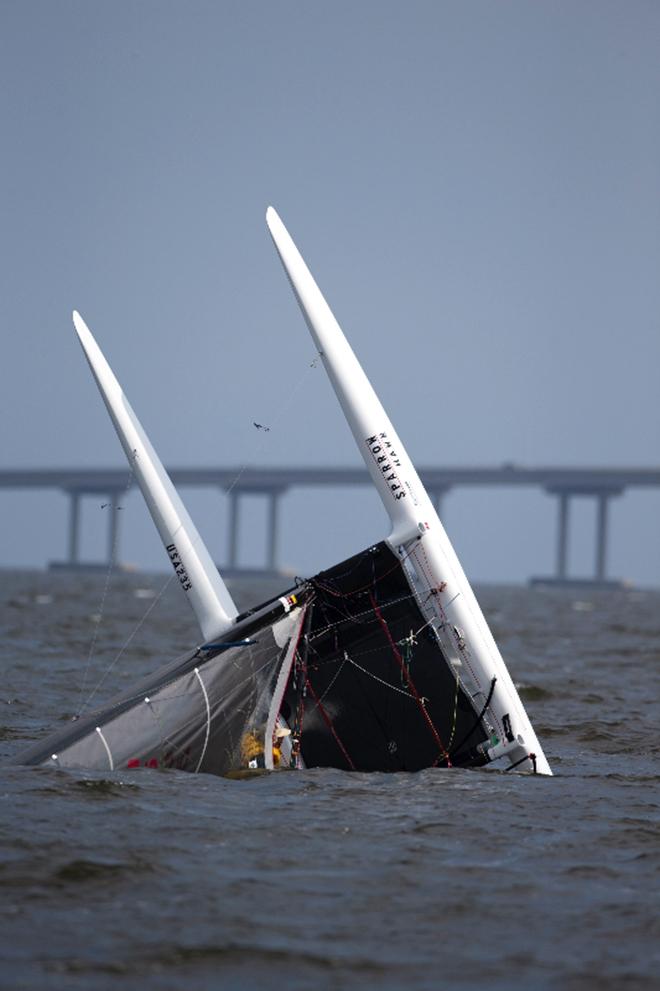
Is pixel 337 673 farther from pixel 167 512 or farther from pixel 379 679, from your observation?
pixel 167 512

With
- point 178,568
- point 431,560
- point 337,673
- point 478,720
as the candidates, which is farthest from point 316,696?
point 178,568

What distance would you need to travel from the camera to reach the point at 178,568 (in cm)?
1966

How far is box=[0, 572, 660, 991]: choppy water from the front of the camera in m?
8.89

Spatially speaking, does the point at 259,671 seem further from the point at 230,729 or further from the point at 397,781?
the point at 397,781

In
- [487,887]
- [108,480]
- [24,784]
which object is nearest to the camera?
[487,887]

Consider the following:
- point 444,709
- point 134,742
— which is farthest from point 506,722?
point 134,742

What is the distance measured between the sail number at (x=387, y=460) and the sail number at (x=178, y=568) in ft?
10.3

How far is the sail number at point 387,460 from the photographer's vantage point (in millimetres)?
17219

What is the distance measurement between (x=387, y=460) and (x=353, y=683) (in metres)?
2.41

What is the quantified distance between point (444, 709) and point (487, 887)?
575 centimetres

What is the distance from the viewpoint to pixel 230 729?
15.8 m

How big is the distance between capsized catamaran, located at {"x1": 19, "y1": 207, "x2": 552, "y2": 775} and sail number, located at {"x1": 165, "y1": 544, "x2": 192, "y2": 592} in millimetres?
1779

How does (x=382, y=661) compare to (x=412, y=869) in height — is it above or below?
above

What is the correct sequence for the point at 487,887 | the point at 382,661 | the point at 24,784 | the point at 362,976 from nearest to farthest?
the point at 362,976, the point at 487,887, the point at 24,784, the point at 382,661
